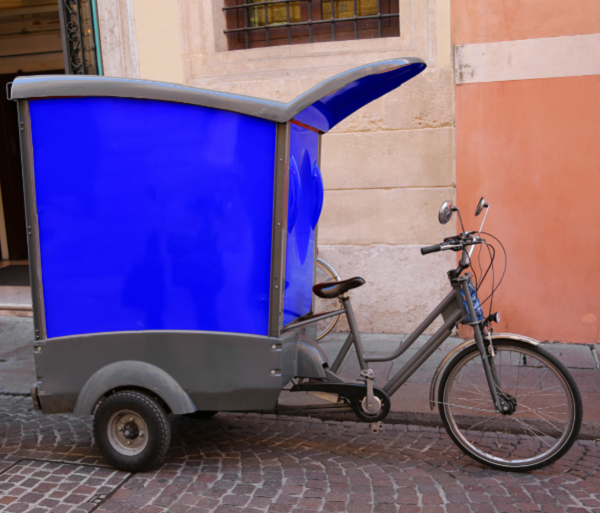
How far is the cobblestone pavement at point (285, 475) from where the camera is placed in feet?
9.32

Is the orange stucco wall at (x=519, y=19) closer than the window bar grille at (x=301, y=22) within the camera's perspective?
Yes

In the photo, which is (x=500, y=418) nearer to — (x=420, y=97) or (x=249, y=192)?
(x=249, y=192)

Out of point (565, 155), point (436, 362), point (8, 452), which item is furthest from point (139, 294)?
point (565, 155)

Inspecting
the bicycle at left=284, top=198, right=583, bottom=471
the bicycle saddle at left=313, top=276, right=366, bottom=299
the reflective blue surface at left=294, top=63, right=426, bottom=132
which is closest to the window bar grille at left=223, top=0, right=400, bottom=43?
the reflective blue surface at left=294, top=63, right=426, bottom=132

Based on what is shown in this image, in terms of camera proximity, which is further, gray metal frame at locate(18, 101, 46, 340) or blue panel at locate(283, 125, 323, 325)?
blue panel at locate(283, 125, 323, 325)

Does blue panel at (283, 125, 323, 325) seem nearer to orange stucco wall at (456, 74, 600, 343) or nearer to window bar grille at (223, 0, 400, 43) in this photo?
orange stucco wall at (456, 74, 600, 343)

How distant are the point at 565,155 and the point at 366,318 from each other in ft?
7.67

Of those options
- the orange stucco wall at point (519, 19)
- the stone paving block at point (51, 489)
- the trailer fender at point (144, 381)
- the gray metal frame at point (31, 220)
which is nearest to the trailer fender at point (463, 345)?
the trailer fender at point (144, 381)

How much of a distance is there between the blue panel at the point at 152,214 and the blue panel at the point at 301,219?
21 cm

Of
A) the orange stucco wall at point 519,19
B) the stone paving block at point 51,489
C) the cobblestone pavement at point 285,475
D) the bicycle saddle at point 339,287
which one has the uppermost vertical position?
the orange stucco wall at point 519,19

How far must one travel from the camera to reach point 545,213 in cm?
546

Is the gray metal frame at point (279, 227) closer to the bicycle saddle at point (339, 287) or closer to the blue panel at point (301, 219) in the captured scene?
the blue panel at point (301, 219)

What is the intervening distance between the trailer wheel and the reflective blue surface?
5.49 feet

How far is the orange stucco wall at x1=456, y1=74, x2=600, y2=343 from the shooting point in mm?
5340
